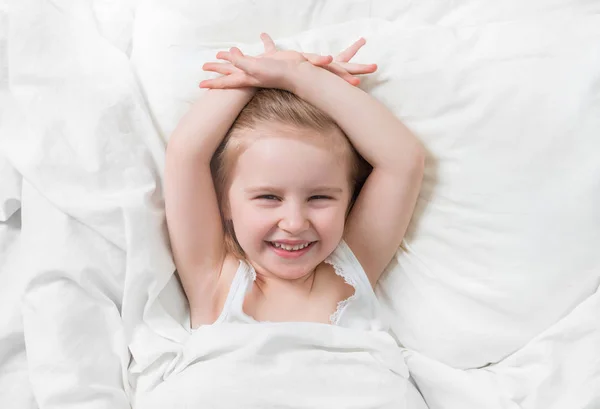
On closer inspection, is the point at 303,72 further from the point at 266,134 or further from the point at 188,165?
the point at 188,165

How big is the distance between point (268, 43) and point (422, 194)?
38 centimetres

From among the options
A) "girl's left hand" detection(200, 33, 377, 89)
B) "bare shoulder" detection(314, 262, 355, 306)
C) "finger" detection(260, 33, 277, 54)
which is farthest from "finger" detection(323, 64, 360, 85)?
"bare shoulder" detection(314, 262, 355, 306)

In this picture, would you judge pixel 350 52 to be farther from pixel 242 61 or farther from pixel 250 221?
pixel 250 221

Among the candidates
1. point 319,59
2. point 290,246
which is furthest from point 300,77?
point 290,246

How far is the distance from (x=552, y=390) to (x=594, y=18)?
62 cm

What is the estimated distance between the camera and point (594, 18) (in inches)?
42.2

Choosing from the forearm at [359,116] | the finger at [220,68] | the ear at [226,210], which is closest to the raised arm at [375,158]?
the forearm at [359,116]

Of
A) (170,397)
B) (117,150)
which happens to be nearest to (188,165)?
(117,150)

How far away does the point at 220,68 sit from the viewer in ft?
3.43

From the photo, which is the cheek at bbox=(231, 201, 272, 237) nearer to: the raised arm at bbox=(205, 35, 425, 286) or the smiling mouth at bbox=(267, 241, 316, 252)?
the smiling mouth at bbox=(267, 241, 316, 252)

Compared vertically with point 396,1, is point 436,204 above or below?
below

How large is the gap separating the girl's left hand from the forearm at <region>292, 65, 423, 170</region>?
0.7 inches

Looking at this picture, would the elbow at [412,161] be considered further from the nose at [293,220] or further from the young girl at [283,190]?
the nose at [293,220]

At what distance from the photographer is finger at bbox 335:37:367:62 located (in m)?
1.07
